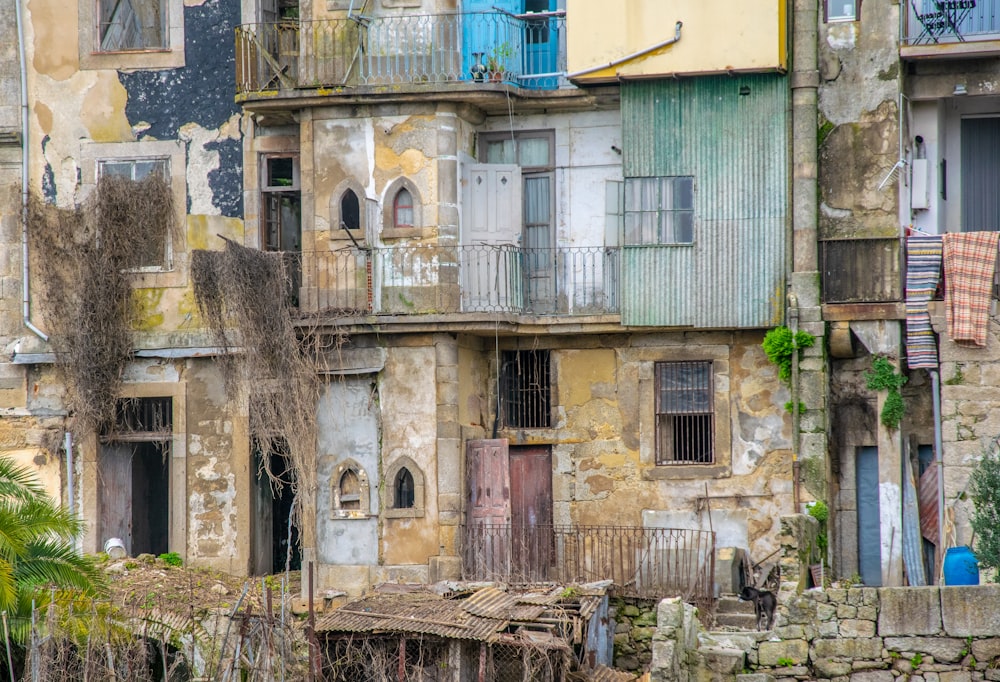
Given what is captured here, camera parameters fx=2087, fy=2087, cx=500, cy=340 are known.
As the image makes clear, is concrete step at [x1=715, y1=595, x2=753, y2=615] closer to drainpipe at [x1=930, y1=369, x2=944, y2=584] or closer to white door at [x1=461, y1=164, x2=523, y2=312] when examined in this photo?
drainpipe at [x1=930, y1=369, x2=944, y2=584]

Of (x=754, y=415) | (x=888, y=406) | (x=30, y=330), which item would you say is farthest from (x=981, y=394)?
(x=30, y=330)

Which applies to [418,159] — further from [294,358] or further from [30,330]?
[30,330]

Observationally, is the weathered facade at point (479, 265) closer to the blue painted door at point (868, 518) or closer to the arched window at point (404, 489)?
the arched window at point (404, 489)

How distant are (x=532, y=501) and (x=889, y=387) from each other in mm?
5022

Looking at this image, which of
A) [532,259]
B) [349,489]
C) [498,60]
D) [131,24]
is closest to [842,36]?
[498,60]

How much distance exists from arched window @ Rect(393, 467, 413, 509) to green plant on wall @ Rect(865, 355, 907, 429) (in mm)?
6092

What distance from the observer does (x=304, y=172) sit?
91.2 feet

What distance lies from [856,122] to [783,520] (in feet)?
18.0

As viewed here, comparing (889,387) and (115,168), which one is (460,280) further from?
(889,387)

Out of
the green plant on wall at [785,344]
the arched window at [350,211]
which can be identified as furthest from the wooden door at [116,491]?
the green plant on wall at [785,344]

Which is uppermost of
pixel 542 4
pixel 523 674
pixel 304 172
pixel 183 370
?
pixel 542 4

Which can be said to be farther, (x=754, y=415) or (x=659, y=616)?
(x=754, y=415)

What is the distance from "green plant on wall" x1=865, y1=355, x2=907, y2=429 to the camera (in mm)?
26547

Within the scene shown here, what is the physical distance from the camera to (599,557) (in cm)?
2736
